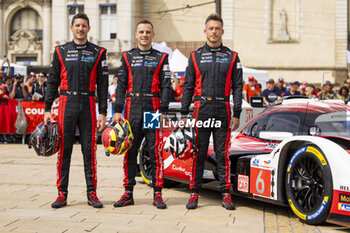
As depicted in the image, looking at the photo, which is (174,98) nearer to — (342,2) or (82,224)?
(82,224)

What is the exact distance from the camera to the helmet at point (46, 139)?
6.08 m

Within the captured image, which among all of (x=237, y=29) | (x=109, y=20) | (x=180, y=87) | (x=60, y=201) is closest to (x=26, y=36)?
(x=109, y=20)

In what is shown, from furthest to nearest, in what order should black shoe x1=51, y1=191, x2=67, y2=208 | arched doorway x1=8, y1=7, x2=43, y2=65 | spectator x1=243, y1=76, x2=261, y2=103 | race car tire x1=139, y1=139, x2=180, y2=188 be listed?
1. arched doorway x1=8, y1=7, x2=43, y2=65
2. spectator x1=243, y1=76, x2=261, y2=103
3. race car tire x1=139, y1=139, x2=180, y2=188
4. black shoe x1=51, y1=191, x2=67, y2=208

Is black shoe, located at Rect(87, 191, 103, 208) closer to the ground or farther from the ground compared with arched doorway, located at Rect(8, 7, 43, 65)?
closer to the ground

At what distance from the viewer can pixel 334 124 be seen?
5.87 metres

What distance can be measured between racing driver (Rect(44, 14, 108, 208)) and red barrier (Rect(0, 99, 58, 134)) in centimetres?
905

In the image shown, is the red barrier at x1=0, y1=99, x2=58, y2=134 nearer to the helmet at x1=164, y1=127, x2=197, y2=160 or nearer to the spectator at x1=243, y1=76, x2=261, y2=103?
the spectator at x1=243, y1=76, x2=261, y2=103

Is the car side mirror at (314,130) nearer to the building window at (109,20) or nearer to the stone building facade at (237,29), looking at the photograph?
the stone building facade at (237,29)

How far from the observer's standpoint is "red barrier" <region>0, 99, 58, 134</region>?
14.9 m

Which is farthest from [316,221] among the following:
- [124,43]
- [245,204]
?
[124,43]

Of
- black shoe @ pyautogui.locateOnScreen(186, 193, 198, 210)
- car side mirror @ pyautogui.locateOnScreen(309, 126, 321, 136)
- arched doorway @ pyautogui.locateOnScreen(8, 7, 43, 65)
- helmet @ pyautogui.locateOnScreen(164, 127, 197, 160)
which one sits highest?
arched doorway @ pyautogui.locateOnScreen(8, 7, 43, 65)

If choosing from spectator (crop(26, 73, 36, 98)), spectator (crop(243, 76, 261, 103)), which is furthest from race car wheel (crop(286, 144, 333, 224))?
spectator (crop(26, 73, 36, 98))

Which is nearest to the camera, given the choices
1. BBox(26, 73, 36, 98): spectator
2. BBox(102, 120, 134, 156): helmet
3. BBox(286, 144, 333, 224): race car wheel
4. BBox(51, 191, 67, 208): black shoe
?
BBox(286, 144, 333, 224): race car wheel

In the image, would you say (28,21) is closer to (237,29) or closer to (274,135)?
(237,29)
